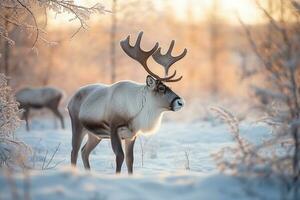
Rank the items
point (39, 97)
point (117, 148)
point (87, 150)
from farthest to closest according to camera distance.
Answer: point (39, 97) < point (87, 150) < point (117, 148)

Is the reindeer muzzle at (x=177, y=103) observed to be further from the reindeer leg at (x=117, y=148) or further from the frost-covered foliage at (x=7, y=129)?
the frost-covered foliage at (x=7, y=129)

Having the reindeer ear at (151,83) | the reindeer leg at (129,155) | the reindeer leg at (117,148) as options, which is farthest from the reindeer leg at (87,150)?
the reindeer ear at (151,83)

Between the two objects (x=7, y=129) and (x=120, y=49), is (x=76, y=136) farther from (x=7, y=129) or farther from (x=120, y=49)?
(x=120, y=49)

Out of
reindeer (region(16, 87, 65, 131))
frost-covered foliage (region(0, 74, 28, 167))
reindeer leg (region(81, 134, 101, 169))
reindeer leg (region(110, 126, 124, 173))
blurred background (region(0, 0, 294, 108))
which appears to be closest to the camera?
frost-covered foliage (region(0, 74, 28, 167))

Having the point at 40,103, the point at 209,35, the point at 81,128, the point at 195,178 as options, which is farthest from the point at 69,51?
the point at 195,178

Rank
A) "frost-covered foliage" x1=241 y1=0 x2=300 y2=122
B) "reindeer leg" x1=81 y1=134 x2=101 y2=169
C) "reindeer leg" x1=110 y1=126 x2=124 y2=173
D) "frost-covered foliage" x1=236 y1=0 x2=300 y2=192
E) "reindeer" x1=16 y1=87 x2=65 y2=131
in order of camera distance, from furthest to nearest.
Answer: "reindeer" x1=16 y1=87 x2=65 y2=131, "reindeer leg" x1=81 y1=134 x2=101 y2=169, "reindeer leg" x1=110 y1=126 x2=124 y2=173, "frost-covered foliage" x1=241 y1=0 x2=300 y2=122, "frost-covered foliage" x1=236 y1=0 x2=300 y2=192

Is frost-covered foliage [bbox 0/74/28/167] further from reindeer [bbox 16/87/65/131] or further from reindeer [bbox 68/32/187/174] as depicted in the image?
reindeer [bbox 16/87/65/131]

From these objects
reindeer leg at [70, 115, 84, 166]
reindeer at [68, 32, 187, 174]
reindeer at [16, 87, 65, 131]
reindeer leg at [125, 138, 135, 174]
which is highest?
reindeer at [16, 87, 65, 131]

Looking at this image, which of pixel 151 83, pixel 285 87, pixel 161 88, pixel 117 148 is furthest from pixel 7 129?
pixel 285 87

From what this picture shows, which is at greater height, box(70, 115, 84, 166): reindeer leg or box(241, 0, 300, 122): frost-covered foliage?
box(241, 0, 300, 122): frost-covered foliage

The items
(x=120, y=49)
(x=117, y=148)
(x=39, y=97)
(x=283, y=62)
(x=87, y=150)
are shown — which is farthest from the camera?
(x=120, y=49)

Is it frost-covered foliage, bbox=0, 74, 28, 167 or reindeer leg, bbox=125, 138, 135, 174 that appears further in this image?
reindeer leg, bbox=125, 138, 135, 174

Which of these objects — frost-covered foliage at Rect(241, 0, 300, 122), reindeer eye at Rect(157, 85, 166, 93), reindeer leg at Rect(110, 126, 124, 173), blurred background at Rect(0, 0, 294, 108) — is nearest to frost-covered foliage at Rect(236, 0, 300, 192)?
frost-covered foliage at Rect(241, 0, 300, 122)

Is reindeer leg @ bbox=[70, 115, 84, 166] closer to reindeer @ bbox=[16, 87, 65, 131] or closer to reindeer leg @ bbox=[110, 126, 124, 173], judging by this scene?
reindeer leg @ bbox=[110, 126, 124, 173]
